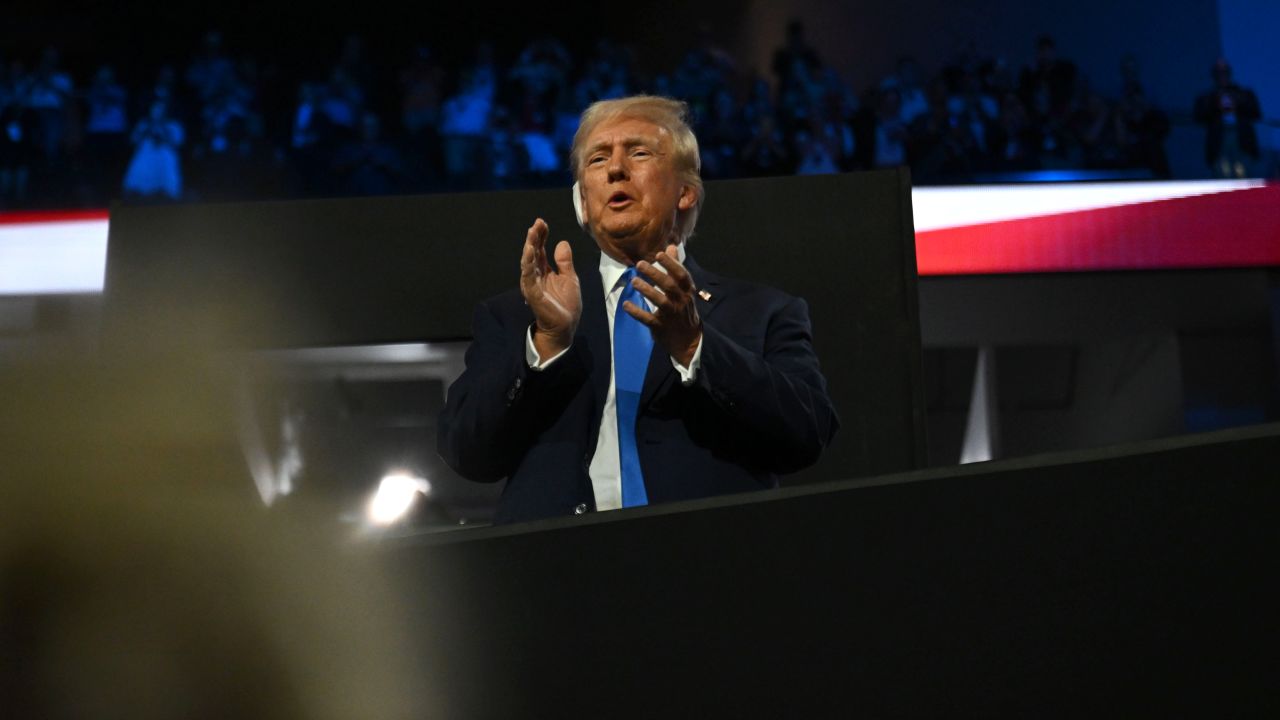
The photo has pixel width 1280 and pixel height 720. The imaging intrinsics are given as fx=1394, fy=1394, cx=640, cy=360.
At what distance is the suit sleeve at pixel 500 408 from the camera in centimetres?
138

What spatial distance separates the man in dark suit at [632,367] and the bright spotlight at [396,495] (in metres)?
2.57

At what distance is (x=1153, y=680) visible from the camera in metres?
0.49

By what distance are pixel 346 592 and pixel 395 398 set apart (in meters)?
5.67

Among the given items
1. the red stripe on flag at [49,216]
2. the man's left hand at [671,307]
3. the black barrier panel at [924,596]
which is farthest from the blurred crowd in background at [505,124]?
the black barrier panel at [924,596]

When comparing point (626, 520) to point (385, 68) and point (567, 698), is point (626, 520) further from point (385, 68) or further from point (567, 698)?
point (385, 68)

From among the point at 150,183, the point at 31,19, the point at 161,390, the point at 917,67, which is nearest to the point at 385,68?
the point at 150,183

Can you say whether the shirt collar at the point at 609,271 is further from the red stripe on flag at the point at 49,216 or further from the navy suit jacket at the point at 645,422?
the red stripe on flag at the point at 49,216

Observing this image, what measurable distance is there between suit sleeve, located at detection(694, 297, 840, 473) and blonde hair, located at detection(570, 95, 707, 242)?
0.77 ft

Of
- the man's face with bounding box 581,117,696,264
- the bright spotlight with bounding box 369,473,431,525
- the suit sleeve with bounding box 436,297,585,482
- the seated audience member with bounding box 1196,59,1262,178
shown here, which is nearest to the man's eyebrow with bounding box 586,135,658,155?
the man's face with bounding box 581,117,696,264

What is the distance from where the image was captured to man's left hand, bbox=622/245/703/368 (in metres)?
1.22

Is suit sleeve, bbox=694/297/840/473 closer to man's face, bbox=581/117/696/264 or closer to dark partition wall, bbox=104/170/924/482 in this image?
man's face, bbox=581/117/696/264

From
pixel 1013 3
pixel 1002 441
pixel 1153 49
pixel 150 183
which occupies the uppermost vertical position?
pixel 1013 3

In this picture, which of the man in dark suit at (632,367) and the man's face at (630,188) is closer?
the man in dark suit at (632,367)

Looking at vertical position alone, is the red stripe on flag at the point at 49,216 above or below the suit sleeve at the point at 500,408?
above
